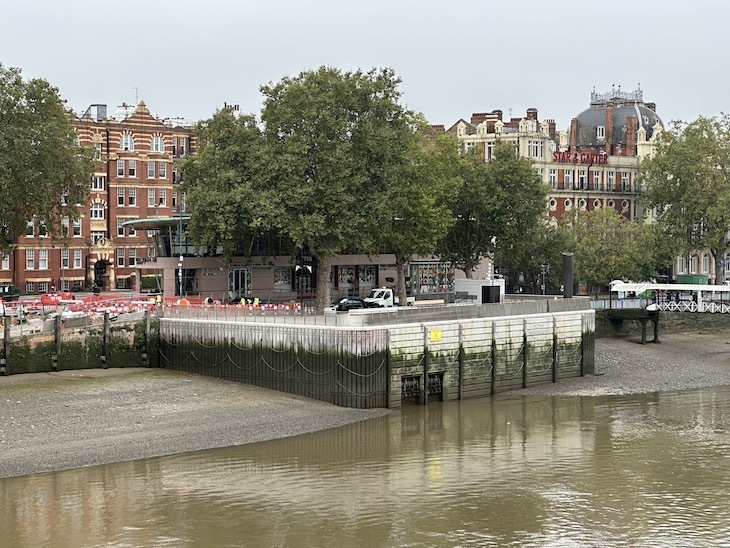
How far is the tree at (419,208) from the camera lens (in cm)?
8312

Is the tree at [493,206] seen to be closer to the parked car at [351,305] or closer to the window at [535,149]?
the parked car at [351,305]

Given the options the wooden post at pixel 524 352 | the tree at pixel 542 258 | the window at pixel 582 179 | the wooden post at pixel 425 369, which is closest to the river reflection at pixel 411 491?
the wooden post at pixel 425 369

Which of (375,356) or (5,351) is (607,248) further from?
(5,351)

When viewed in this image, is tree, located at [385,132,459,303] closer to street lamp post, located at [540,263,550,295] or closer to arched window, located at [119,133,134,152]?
street lamp post, located at [540,263,550,295]

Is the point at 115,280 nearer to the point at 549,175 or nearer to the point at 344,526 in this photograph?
the point at 549,175

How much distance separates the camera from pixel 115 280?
108500 millimetres

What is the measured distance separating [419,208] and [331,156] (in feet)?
33.5

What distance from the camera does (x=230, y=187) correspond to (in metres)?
75.4

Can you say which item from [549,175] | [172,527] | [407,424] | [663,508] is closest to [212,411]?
[407,424]

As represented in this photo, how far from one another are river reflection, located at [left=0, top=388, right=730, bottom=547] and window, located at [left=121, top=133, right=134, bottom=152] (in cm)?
6021

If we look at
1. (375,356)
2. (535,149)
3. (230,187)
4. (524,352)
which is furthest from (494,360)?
(535,149)

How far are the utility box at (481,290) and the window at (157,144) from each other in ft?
118

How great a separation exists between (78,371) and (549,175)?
73545mm

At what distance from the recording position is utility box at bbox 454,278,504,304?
8381 cm
